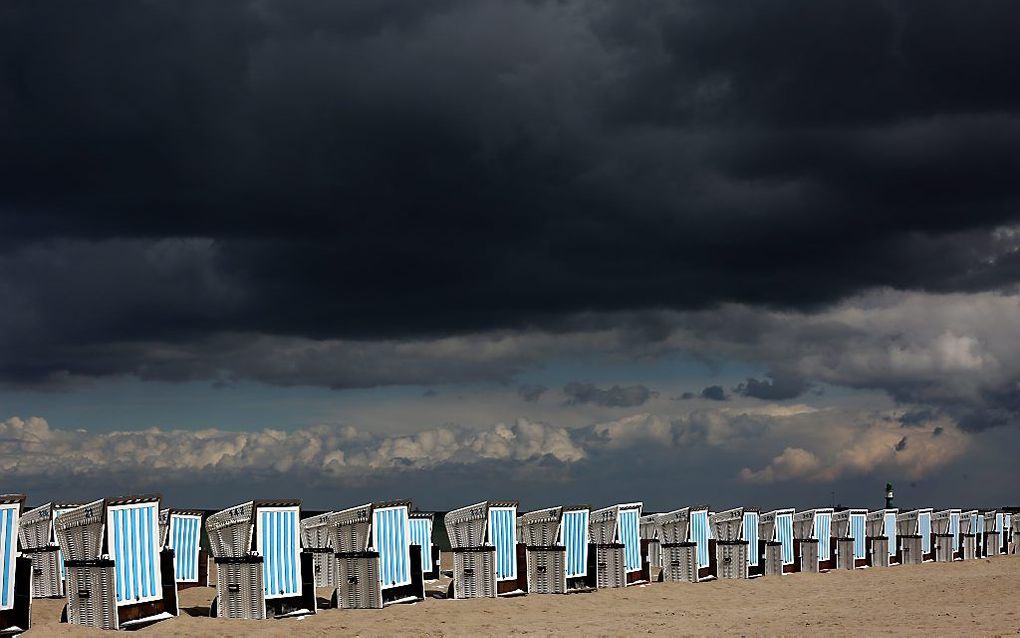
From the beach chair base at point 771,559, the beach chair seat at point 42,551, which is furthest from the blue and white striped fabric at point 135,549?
the beach chair base at point 771,559

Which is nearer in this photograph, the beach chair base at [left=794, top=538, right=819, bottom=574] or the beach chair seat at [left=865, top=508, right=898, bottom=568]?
the beach chair base at [left=794, top=538, right=819, bottom=574]

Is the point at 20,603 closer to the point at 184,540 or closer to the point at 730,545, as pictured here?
the point at 184,540

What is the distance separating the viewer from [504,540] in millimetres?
23734

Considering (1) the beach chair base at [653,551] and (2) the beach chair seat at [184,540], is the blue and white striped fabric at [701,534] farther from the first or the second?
(2) the beach chair seat at [184,540]

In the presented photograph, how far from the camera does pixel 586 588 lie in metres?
25.0

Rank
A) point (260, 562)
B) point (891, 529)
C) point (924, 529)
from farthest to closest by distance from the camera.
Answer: point (924, 529)
point (891, 529)
point (260, 562)

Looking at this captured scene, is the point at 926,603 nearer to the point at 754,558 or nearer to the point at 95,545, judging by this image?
the point at 754,558

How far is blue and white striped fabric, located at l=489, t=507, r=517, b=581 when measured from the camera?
23.5m

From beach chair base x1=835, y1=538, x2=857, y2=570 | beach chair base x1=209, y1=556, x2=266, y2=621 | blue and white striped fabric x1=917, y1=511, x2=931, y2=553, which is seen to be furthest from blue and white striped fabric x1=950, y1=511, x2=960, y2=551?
beach chair base x1=209, y1=556, x2=266, y2=621

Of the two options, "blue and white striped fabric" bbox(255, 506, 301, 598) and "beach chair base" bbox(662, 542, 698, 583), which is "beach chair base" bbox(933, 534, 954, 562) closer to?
"beach chair base" bbox(662, 542, 698, 583)

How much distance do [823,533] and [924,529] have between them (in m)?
7.09

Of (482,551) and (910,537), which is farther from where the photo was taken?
(910,537)

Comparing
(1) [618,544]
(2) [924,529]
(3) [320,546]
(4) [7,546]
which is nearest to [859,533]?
(2) [924,529]

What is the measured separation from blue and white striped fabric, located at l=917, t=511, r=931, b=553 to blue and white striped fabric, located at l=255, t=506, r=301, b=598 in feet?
79.0
